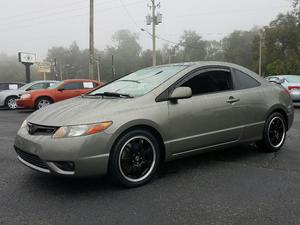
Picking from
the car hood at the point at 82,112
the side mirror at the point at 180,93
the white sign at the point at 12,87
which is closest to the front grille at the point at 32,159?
the car hood at the point at 82,112

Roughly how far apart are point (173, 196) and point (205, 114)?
1.26 metres

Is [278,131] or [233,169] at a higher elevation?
[278,131]

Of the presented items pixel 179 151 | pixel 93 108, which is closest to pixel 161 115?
pixel 179 151

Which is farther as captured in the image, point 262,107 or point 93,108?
point 262,107

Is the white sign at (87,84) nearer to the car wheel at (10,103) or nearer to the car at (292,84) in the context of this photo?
the car wheel at (10,103)

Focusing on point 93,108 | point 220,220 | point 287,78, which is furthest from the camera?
point 287,78

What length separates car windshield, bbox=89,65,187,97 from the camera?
428 cm

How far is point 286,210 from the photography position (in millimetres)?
3195

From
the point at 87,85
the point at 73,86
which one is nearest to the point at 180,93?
the point at 73,86

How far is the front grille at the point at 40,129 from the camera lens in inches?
141

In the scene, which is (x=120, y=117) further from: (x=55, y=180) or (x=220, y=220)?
(x=220, y=220)

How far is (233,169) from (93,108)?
2.06 metres

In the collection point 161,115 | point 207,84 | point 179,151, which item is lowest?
point 179,151

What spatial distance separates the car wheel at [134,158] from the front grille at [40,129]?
0.69 m
